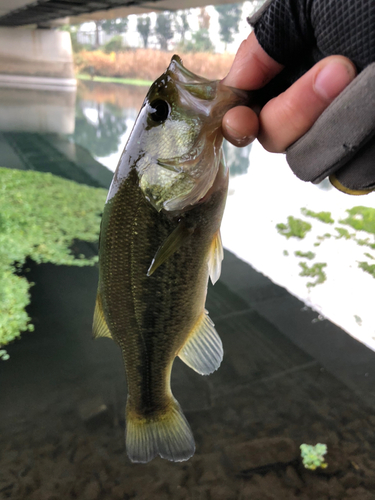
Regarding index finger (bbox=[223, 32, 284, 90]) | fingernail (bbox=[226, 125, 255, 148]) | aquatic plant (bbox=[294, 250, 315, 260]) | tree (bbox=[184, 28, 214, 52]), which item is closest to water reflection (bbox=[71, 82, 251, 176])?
aquatic plant (bbox=[294, 250, 315, 260])

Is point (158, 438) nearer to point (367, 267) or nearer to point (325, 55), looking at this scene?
point (325, 55)

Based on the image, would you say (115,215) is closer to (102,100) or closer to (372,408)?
(372,408)

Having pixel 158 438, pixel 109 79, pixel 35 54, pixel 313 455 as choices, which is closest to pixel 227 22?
pixel 35 54

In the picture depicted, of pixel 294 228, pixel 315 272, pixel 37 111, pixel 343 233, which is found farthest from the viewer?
pixel 37 111

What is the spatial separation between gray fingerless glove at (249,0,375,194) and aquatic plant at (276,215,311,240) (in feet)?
13.2

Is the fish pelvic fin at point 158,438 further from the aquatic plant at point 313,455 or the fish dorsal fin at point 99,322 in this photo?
the aquatic plant at point 313,455

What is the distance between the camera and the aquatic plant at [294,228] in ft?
15.6

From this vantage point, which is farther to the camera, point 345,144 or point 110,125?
point 110,125

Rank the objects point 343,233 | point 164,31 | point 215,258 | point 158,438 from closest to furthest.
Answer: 1. point 215,258
2. point 158,438
3. point 343,233
4. point 164,31

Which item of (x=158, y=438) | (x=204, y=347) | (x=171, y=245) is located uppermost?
(x=171, y=245)

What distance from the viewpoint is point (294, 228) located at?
4898 millimetres

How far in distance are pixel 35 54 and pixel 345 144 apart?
2259cm

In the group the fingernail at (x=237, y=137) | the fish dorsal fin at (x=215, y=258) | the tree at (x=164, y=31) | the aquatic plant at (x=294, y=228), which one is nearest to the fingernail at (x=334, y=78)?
the fingernail at (x=237, y=137)

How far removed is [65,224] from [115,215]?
12.1 ft
